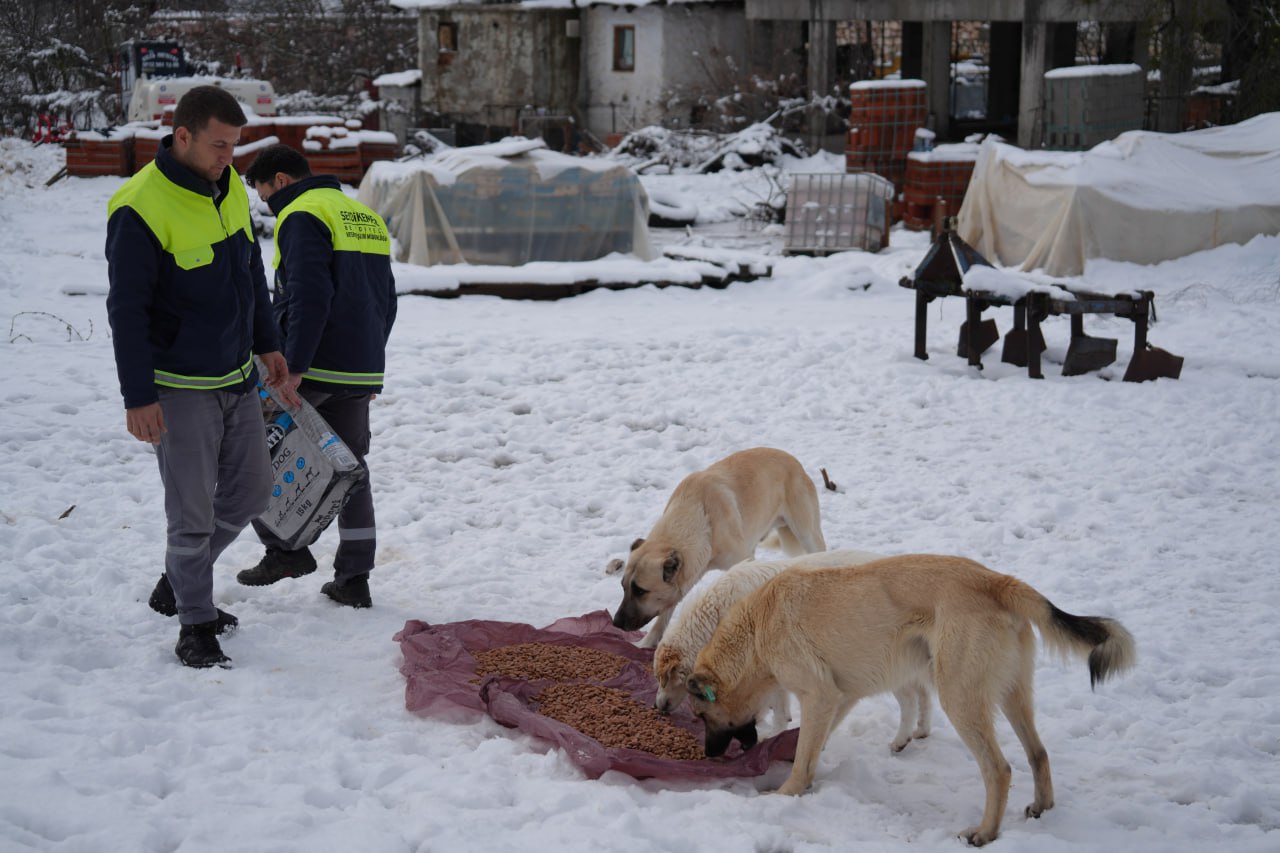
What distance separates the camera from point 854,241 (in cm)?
1798

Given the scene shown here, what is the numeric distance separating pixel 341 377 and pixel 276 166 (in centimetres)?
102

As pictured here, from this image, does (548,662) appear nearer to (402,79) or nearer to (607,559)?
(607,559)

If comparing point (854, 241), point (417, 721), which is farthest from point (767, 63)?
point (417, 721)

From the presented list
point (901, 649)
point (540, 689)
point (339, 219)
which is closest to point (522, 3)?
point (339, 219)

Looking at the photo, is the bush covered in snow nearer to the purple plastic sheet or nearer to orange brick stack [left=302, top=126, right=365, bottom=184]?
orange brick stack [left=302, top=126, right=365, bottom=184]

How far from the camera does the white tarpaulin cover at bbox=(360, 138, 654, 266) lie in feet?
52.1

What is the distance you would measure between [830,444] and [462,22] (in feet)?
93.6

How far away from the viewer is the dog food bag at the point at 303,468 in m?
5.25

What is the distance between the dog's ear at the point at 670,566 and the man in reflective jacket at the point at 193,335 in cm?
172

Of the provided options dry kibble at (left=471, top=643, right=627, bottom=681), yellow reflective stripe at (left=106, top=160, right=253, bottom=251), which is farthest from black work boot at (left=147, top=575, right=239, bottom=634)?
yellow reflective stripe at (left=106, top=160, right=253, bottom=251)

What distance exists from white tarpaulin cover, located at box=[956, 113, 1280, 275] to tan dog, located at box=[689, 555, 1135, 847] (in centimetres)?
1173

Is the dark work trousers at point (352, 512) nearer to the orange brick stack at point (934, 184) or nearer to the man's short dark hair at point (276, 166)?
the man's short dark hair at point (276, 166)

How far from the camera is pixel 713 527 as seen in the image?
5.60m

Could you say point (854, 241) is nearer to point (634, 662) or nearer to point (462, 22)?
point (634, 662)
